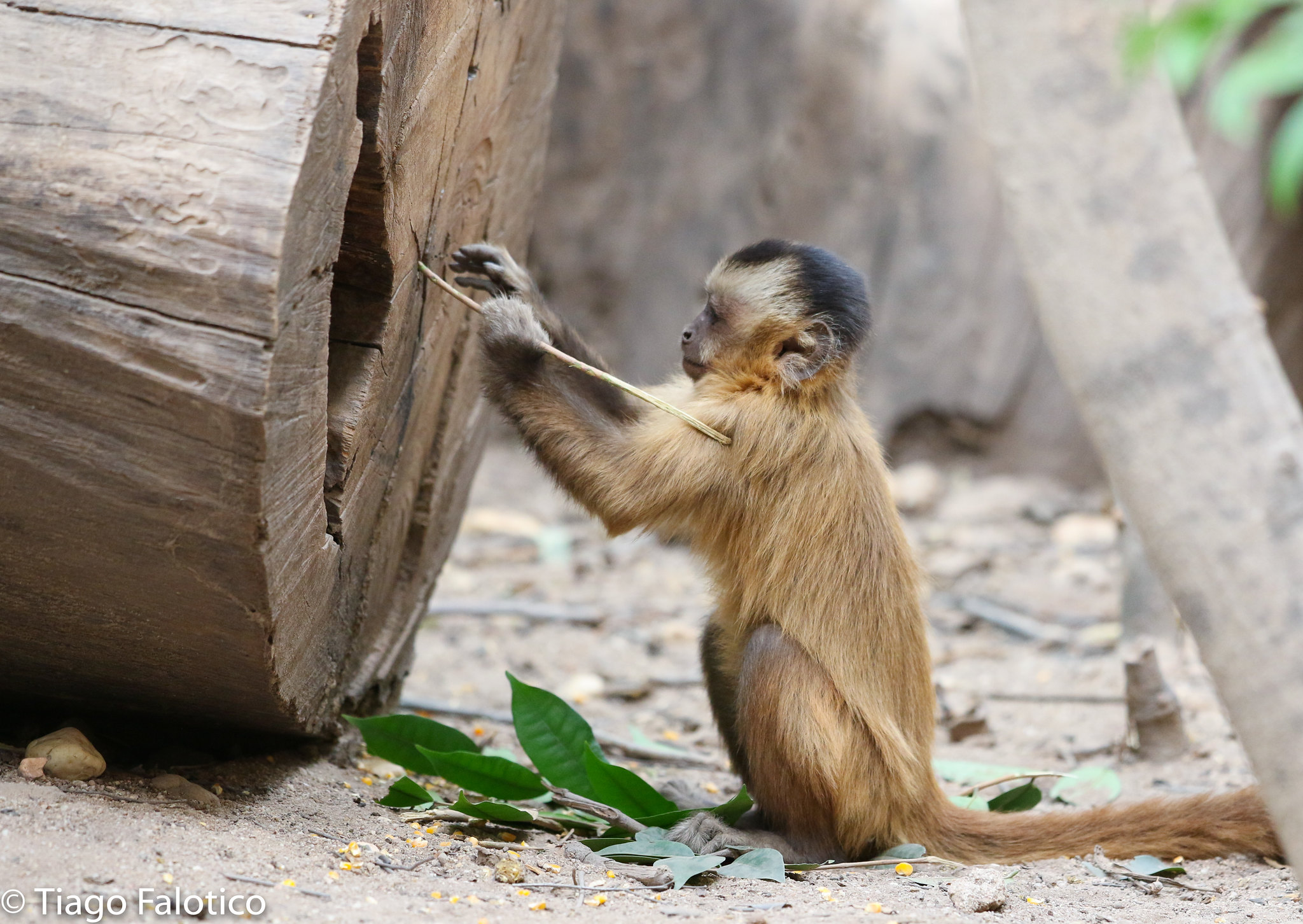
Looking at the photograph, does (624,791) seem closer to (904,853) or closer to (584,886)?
(584,886)

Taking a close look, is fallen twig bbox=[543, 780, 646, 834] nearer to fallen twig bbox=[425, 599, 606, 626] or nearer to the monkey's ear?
the monkey's ear

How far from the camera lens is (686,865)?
9.90ft

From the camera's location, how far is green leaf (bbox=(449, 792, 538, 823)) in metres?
3.19

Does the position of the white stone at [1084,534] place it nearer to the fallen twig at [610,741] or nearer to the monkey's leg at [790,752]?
the fallen twig at [610,741]

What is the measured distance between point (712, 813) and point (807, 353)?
4.62 feet

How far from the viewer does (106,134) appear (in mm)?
2117

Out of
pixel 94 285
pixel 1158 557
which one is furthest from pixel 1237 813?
pixel 94 285

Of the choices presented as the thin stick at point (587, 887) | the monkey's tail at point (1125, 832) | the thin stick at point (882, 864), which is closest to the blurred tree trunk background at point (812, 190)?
the monkey's tail at point (1125, 832)

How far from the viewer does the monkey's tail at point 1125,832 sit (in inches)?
135

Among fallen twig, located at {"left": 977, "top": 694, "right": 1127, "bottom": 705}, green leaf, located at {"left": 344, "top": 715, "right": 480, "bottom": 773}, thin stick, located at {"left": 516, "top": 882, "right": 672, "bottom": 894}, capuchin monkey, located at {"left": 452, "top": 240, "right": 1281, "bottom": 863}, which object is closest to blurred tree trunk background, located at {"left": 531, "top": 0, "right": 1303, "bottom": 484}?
fallen twig, located at {"left": 977, "top": 694, "right": 1127, "bottom": 705}

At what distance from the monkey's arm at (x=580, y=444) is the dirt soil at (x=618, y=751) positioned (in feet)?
0.58

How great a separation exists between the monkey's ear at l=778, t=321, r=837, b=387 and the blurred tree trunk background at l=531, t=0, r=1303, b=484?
5.47 metres

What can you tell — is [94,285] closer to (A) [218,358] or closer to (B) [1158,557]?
(A) [218,358]

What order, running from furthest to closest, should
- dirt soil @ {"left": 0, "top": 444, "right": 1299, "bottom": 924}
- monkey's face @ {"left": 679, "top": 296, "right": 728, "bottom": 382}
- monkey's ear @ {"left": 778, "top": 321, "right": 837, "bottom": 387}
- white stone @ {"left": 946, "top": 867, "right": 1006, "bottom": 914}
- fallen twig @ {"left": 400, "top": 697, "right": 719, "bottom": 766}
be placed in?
fallen twig @ {"left": 400, "top": 697, "right": 719, "bottom": 766} → monkey's face @ {"left": 679, "top": 296, "right": 728, "bottom": 382} → monkey's ear @ {"left": 778, "top": 321, "right": 837, "bottom": 387} → white stone @ {"left": 946, "top": 867, "right": 1006, "bottom": 914} → dirt soil @ {"left": 0, "top": 444, "right": 1299, "bottom": 924}
